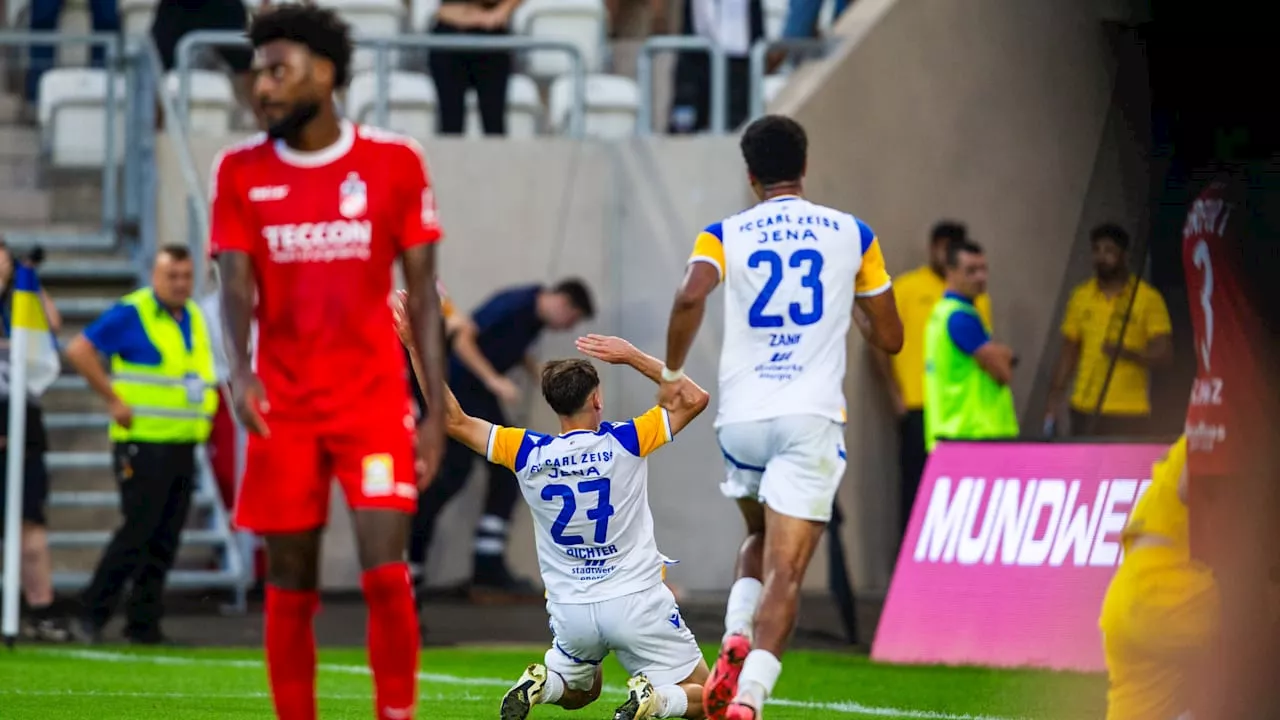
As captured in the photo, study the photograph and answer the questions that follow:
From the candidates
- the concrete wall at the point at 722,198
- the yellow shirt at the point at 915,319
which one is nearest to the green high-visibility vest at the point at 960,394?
the yellow shirt at the point at 915,319

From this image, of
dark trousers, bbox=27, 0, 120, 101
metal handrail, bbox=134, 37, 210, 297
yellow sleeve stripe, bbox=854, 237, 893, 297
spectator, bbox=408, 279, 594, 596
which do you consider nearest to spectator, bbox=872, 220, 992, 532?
spectator, bbox=408, 279, 594, 596

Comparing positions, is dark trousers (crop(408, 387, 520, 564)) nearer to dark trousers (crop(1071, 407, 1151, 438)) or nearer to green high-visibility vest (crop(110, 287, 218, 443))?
green high-visibility vest (crop(110, 287, 218, 443))

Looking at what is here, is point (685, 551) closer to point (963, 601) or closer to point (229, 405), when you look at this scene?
point (229, 405)

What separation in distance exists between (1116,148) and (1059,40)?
6.59 ft

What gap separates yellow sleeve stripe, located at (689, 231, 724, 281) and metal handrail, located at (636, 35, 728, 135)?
274 inches

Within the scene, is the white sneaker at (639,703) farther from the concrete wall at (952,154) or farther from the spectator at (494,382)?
the concrete wall at (952,154)

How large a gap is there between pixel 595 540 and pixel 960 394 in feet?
18.0

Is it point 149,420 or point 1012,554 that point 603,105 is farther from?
point 1012,554

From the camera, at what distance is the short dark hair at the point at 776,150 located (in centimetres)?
772

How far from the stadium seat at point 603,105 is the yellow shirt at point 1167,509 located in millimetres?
11536

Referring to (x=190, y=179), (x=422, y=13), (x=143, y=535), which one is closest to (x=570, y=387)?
(x=143, y=535)

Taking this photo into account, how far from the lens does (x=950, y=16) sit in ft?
51.1

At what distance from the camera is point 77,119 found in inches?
598

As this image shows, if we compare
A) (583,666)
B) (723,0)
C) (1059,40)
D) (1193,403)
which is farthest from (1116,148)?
(1193,403)
